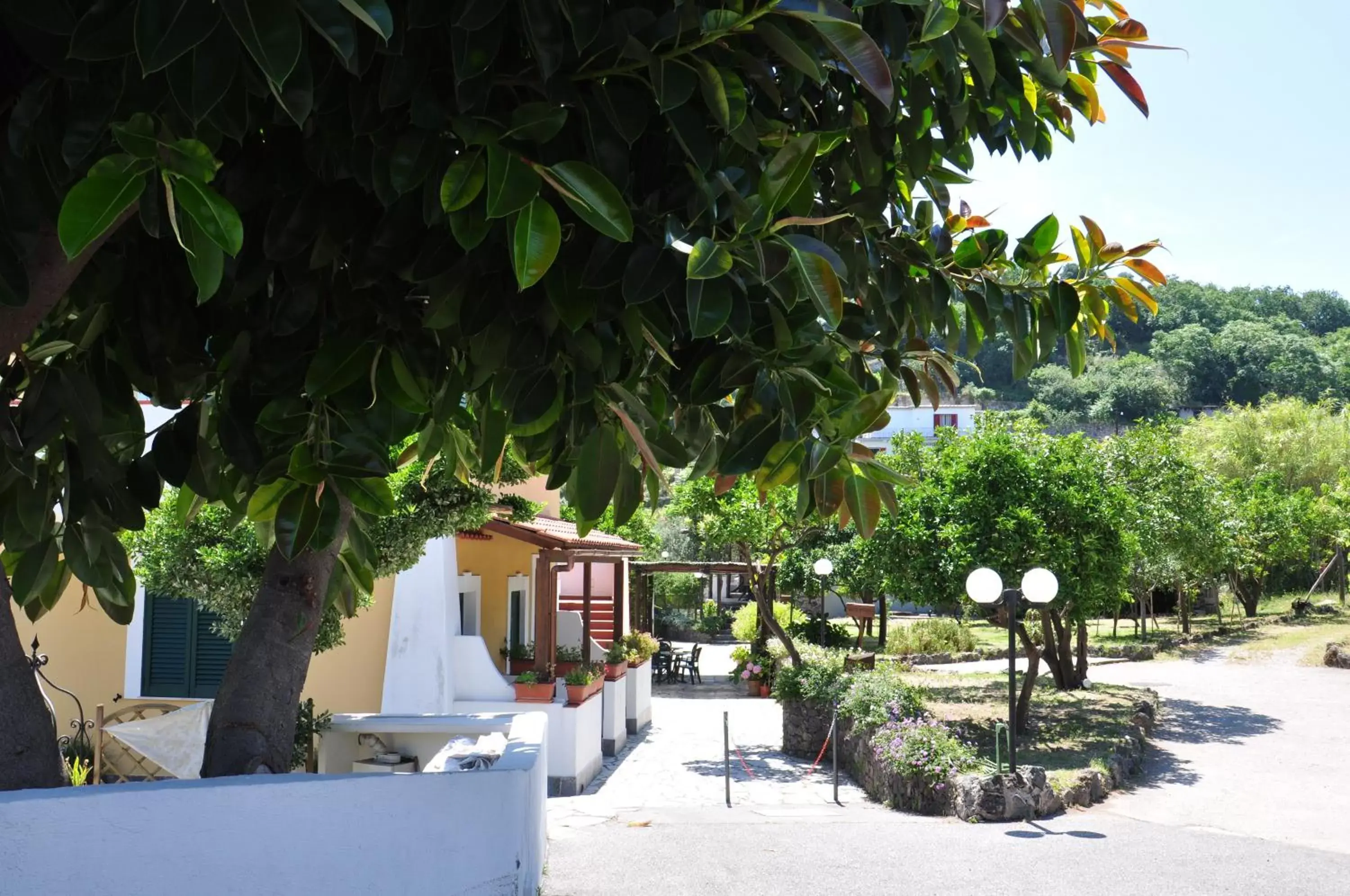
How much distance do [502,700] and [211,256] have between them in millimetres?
12070

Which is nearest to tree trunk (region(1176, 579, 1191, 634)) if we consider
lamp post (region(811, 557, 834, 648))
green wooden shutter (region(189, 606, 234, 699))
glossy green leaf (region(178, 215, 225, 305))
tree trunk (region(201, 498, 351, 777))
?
lamp post (region(811, 557, 834, 648))

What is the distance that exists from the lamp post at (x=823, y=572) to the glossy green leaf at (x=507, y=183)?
1883 centimetres

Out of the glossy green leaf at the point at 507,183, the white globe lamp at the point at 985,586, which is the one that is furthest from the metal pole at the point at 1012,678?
the glossy green leaf at the point at 507,183

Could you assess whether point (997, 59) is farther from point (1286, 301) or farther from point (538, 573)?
point (1286, 301)

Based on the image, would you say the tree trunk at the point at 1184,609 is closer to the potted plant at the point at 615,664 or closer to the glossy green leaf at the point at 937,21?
the potted plant at the point at 615,664

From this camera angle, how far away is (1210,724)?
1792 centimetres

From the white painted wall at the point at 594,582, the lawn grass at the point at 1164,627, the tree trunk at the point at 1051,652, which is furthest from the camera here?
the lawn grass at the point at 1164,627

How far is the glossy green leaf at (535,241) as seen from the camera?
1.69 metres

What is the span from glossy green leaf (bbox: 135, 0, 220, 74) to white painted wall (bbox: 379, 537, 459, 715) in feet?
34.8

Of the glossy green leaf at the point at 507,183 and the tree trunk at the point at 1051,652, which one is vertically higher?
the glossy green leaf at the point at 507,183

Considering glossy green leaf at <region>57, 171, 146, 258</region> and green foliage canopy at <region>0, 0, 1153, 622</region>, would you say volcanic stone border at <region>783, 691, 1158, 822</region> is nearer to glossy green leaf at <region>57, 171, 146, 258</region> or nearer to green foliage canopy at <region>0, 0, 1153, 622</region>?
green foliage canopy at <region>0, 0, 1153, 622</region>

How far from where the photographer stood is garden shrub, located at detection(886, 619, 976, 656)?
29266 mm

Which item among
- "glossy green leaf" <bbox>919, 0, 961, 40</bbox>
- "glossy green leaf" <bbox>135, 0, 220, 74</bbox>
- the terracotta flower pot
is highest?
"glossy green leaf" <bbox>919, 0, 961, 40</bbox>

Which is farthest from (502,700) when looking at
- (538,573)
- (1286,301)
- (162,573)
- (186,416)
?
(1286,301)
